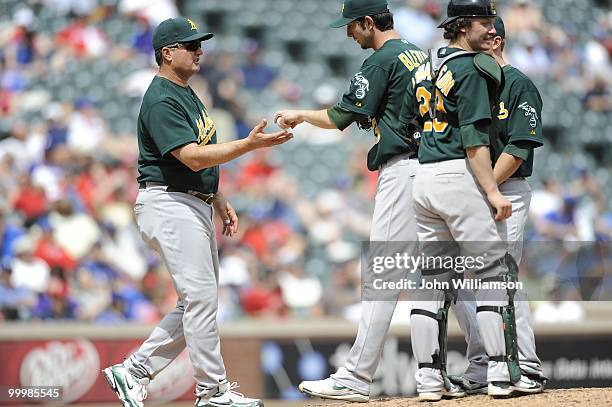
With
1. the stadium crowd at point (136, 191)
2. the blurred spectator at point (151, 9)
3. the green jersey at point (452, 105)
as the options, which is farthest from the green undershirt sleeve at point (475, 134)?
the blurred spectator at point (151, 9)

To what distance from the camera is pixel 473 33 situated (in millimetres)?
4941

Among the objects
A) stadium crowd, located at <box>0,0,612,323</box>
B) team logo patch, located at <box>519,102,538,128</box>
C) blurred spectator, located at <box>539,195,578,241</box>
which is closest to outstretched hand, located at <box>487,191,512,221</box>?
team logo patch, located at <box>519,102,538,128</box>

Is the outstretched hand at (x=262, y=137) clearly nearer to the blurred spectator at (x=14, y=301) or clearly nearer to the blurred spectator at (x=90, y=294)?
the blurred spectator at (x=90, y=294)

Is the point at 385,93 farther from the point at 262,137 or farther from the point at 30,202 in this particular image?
the point at 30,202

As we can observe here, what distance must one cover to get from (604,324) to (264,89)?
593 centimetres

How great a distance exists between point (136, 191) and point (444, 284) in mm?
6428

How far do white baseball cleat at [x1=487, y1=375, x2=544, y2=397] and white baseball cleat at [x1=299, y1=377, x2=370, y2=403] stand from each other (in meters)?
0.71

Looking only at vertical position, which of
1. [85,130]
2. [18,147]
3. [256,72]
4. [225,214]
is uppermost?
[256,72]

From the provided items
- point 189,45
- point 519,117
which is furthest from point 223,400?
point 519,117

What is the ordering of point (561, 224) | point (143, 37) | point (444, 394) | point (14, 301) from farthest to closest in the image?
point (143, 37) < point (561, 224) < point (14, 301) < point (444, 394)

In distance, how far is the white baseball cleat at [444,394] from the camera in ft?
16.7

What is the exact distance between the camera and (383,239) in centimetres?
529

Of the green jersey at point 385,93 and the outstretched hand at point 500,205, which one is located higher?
the green jersey at point 385,93

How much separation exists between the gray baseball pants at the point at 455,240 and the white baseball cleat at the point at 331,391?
0.38 m
